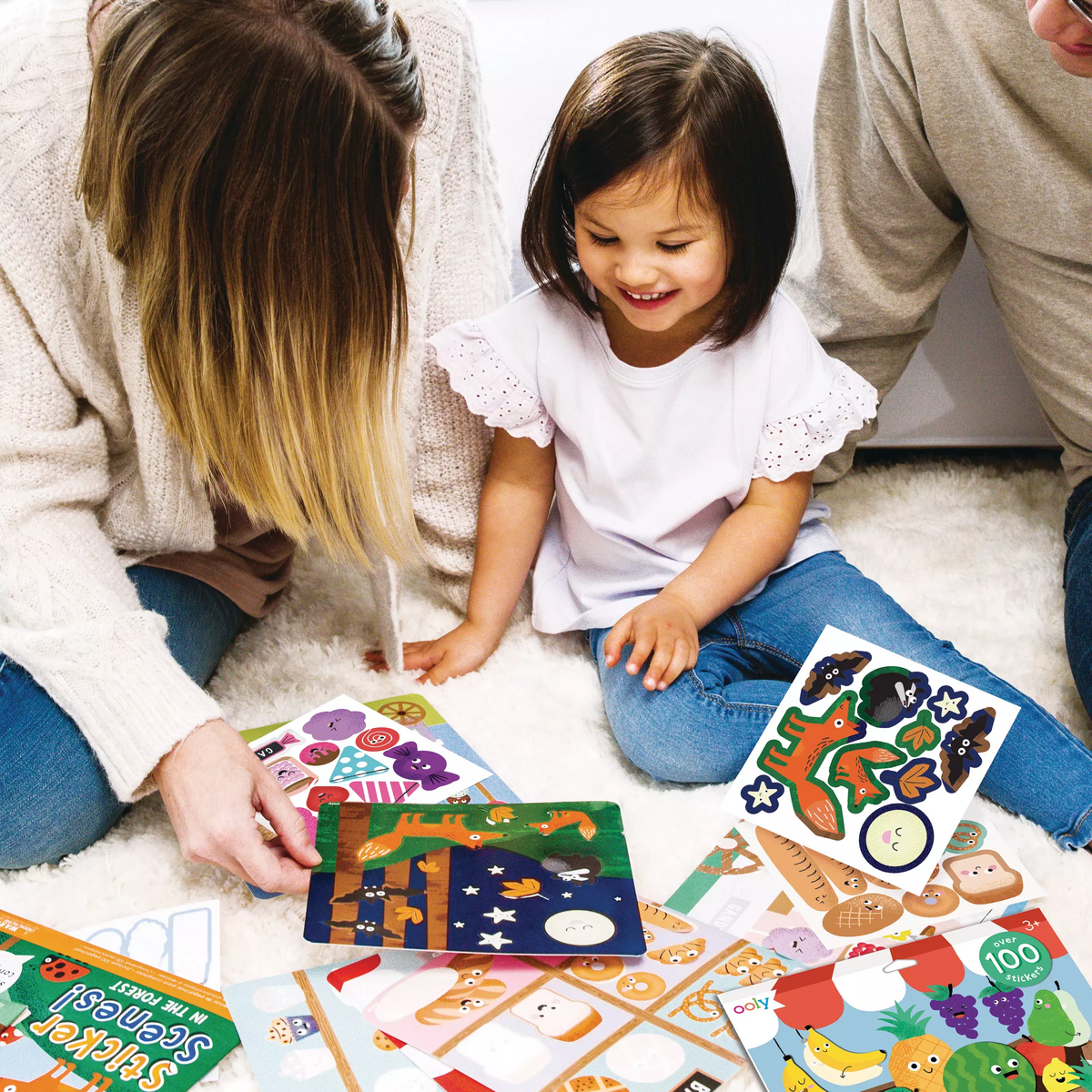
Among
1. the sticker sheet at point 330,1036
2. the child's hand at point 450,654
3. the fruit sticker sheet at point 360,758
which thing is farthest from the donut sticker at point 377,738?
the sticker sheet at point 330,1036

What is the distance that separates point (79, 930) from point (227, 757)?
17 centimetres

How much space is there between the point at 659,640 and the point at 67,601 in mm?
497

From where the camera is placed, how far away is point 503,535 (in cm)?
109

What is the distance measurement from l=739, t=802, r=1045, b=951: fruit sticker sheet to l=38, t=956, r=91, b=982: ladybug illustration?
20.0 inches

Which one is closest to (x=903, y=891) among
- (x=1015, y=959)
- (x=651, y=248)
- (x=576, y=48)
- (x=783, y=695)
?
(x=1015, y=959)

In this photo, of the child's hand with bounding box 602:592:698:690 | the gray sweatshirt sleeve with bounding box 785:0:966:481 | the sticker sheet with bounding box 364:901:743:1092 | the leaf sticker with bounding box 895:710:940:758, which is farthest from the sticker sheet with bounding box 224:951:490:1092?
the gray sweatshirt sleeve with bounding box 785:0:966:481

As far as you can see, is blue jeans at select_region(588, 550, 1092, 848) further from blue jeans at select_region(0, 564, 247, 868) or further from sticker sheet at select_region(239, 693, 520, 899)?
blue jeans at select_region(0, 564, 247, 868)

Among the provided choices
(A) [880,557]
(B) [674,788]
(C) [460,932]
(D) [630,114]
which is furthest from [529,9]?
(C) [460,932]

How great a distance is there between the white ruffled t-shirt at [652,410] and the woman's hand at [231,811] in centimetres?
40

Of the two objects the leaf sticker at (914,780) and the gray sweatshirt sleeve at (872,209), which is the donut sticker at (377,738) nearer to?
the leaf sticker at (914,780)

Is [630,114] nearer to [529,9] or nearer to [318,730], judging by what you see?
[529,9]

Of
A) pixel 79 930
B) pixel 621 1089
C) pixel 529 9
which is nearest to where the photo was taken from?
pixel 621 1089

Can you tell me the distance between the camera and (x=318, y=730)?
3.06ft

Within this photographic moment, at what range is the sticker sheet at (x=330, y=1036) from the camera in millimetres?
649
